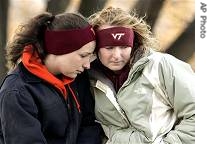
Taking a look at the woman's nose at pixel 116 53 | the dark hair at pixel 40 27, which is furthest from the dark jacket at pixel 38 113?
the woman's nose at pixel 116 53

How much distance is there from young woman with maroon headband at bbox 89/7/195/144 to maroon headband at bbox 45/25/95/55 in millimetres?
149

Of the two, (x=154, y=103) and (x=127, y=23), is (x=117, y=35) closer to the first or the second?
(x=127, y=23)

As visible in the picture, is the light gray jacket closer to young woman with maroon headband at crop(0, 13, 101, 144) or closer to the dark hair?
young woman with maroon headband at crop(0, 13, 101, 144)

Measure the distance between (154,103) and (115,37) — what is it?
370 millimetres

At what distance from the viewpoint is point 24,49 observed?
233 cm

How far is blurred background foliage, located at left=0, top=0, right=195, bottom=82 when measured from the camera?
145 inches

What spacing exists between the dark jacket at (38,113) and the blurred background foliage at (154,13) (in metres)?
1.35

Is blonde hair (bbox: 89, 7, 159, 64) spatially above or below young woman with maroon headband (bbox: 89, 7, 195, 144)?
above

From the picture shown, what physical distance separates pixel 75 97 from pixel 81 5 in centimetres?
149

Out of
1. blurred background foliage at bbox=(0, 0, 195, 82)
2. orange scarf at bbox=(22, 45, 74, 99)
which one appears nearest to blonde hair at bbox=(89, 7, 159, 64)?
orange scarf at bbox=(22, 45, 74, 99)

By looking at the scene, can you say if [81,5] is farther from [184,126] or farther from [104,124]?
[184,126]

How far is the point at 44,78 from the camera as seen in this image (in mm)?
2287

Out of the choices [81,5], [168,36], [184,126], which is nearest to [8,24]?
[81,5]

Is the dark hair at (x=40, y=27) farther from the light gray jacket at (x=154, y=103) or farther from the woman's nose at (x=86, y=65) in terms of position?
the light gray jacket at (x=154, y=103)
